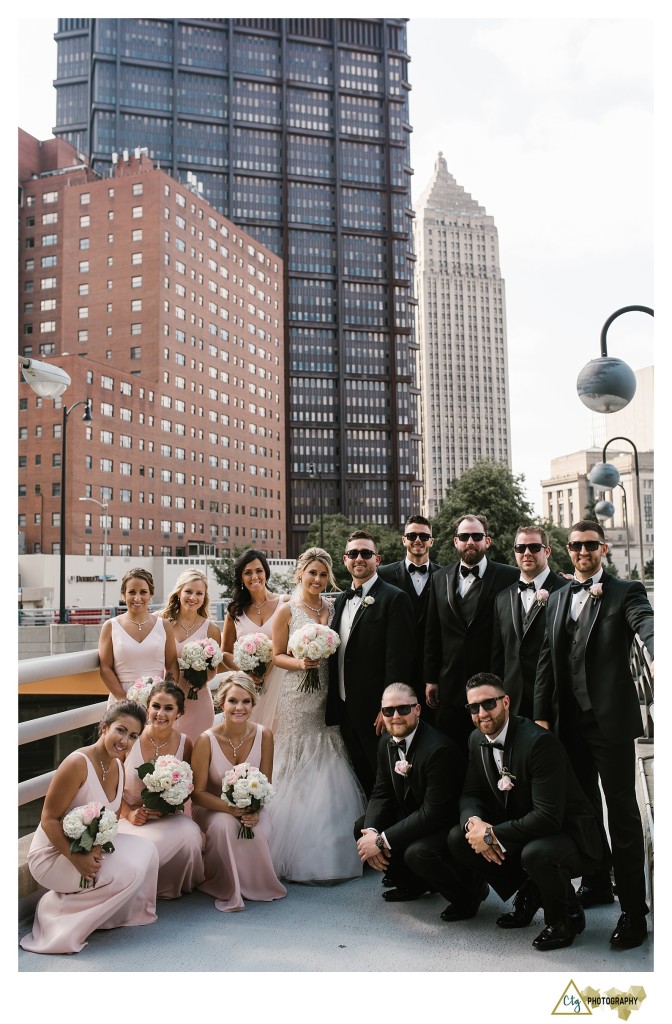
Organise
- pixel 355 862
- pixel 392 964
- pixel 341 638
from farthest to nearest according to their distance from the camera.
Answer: pixel 341 638
pixel 355 862
pixel 392 964

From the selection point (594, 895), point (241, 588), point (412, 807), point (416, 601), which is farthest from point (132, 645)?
point (594, 895)

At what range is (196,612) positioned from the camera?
6.15 metres

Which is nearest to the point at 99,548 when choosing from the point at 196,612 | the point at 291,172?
the point at 196,612

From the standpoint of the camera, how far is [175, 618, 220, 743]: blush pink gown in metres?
5.84

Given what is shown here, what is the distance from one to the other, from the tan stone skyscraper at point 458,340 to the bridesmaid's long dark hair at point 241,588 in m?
150

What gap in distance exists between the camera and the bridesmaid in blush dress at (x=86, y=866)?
166 inches

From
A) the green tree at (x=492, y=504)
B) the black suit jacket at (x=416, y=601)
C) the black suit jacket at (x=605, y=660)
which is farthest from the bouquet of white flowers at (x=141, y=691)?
the green tree at (x=492, y=504)

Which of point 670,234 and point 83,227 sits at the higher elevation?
point 83,227

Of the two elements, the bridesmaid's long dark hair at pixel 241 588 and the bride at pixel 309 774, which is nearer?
the bride at pixel 309 774

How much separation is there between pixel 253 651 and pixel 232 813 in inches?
48.1

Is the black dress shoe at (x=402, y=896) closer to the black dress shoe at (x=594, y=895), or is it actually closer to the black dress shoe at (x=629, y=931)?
the black dress shoe at (x=594, y=895)

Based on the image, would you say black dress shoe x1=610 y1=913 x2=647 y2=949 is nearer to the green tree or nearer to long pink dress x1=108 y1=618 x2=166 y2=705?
long pink dress x1=108 y1=618 x2=166 y2=705

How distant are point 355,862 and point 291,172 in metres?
126
